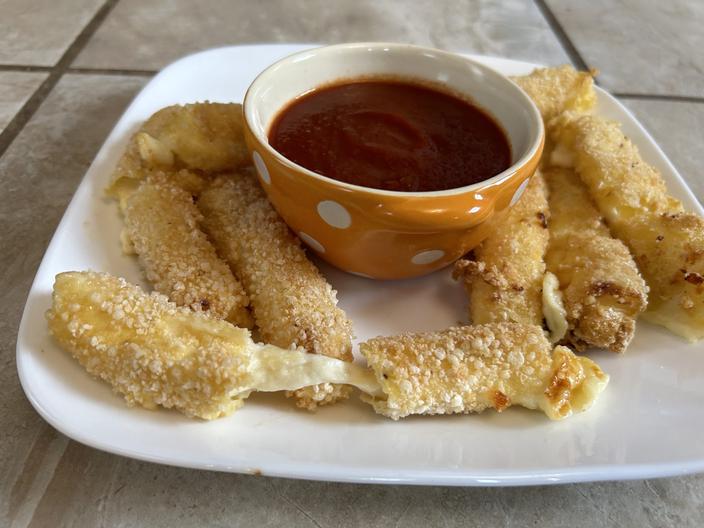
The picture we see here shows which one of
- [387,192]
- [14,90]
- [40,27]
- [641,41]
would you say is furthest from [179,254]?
[641,41]

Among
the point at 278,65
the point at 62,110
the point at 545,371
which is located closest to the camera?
the point at 545,371

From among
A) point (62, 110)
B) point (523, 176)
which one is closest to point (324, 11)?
point (62, 110)

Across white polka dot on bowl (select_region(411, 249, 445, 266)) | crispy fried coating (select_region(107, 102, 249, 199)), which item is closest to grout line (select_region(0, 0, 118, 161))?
crispy fried coating (select_region(107, 102, 249, 199))

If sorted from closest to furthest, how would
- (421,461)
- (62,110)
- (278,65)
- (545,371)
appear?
(421,461)
(545,371)
(278,65)
(62,110)

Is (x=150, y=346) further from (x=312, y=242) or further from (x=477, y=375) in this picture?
(x=477, y=375)

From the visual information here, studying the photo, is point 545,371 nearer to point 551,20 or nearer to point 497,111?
point 497,111

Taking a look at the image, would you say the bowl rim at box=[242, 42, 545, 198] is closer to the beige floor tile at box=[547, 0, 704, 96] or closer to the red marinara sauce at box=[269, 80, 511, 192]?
the red marinara sauce at box=[269, 80, 511, 192]
